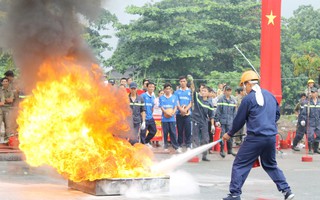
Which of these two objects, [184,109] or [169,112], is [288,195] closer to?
[184,109]

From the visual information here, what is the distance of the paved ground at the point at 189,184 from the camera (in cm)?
899

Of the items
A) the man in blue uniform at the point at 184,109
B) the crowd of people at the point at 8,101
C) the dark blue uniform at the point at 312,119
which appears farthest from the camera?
the dark blue uniform at the point at 312,119

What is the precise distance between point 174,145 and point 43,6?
23.5ft

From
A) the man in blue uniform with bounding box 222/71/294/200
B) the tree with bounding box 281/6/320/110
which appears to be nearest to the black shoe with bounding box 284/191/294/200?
the man in blue uniform with bounding box 222/71/294/200

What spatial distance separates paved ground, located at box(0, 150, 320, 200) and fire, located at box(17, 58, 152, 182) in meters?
0.42

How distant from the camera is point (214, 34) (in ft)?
143

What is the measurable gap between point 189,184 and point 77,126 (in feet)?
7.08

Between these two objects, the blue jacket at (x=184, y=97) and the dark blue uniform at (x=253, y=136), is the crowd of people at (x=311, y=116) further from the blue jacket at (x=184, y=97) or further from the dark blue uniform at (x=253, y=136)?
the dark blue uniform at (x=253, y=136)

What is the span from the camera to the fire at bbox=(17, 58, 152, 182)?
9.08 metres

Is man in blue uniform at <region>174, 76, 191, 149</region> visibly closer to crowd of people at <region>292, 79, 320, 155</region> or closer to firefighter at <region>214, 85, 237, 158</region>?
firefighter at <region>214, 85, 237, 158</region>

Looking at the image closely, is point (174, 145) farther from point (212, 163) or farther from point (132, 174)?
point (132, 174)

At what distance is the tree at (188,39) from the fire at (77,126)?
28.6 m

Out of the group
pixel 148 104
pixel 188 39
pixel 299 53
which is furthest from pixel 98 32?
pixel 299 53

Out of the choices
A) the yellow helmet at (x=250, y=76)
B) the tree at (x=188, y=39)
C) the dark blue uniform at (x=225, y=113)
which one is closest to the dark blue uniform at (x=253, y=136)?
the yellow helmet at (x=250, y=76)
